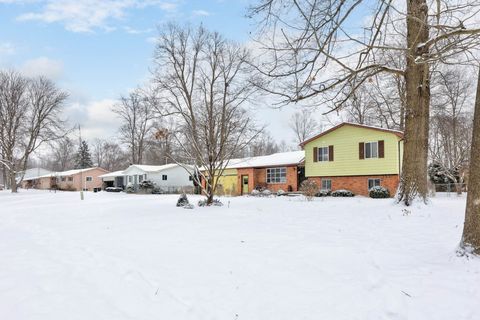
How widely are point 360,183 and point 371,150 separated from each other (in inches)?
96.6

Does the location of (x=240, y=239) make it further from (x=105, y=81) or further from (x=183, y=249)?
(x=105, y=81)

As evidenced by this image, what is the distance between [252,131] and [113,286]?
1267 centimetres

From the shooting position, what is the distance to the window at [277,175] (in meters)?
30.5

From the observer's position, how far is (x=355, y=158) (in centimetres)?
2558

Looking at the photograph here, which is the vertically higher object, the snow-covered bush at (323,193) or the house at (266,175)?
the house at (266,175)

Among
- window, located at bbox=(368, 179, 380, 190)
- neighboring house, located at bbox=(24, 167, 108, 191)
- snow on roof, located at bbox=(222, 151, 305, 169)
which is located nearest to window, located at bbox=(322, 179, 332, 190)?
snow on roof, located at bbox=(222, 151, 305, 169)

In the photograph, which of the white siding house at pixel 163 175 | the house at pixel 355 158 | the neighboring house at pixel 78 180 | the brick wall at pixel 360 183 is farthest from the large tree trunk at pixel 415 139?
the neighboring house at pixel 78 180

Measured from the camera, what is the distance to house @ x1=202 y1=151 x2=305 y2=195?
97.7 feet

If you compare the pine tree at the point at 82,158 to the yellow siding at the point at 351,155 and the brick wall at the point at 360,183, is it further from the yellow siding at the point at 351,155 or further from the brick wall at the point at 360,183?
the brick wall at the point at 360,183

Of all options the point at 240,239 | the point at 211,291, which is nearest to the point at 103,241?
the point at 240,239

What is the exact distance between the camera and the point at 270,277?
4.93 metres

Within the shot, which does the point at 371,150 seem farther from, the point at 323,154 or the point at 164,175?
the point at 164,175

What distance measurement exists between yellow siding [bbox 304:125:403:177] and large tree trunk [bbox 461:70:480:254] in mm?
19626

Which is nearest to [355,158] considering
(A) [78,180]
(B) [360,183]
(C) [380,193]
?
(B) [360,183]
